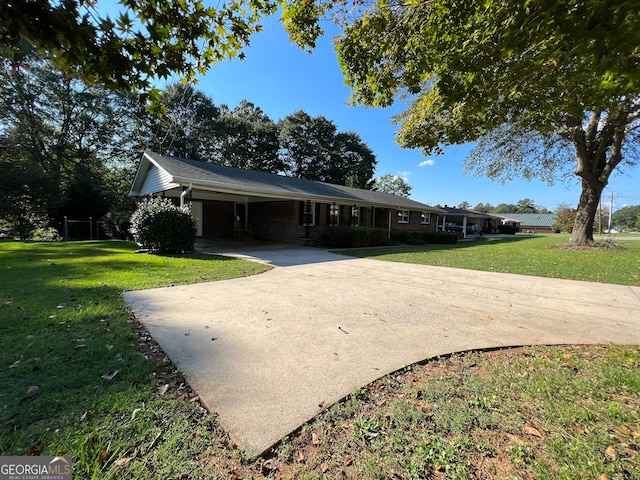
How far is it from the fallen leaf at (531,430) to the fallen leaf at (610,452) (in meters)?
0.31

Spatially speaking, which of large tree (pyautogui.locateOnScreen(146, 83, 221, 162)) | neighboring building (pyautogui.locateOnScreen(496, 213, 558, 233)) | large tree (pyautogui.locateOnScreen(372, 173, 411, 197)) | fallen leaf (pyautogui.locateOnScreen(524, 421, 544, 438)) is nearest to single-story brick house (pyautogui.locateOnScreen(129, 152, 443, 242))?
fallen leaf (pyautogui.locateOnScreen(524, 421, 544, 438))

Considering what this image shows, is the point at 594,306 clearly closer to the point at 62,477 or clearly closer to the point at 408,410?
the point at 408,410

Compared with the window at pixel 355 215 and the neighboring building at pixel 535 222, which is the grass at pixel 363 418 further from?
the neighboring building at pixel 535 222

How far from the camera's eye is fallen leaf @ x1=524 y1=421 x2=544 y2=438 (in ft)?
6.17

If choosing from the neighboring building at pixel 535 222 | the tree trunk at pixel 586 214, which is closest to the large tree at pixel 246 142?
the tree trunk at pixel 586 214

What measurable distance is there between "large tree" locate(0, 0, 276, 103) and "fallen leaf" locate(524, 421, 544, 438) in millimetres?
4010

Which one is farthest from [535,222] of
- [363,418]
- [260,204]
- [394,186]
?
[363,418]

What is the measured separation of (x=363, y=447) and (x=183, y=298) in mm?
4014

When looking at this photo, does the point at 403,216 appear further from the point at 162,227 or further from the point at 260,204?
the point at 162,227

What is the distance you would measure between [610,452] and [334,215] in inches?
624

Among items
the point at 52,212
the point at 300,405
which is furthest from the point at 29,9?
the point at 52,212

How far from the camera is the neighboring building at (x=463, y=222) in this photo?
31.6 meters

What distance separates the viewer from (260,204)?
17.9 metres

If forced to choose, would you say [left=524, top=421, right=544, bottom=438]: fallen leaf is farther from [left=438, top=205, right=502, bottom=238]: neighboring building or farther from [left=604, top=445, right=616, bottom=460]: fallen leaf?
[left=438, top=205, right=502, bottom=238]: neighboring building
